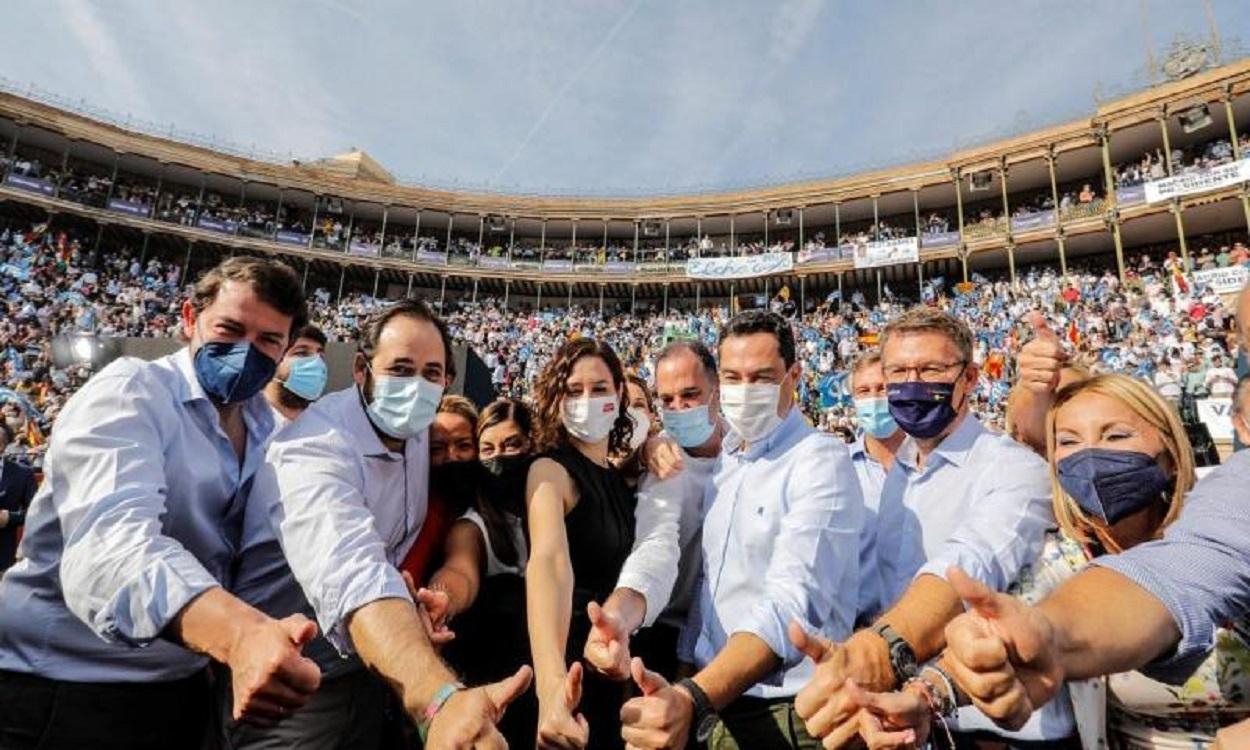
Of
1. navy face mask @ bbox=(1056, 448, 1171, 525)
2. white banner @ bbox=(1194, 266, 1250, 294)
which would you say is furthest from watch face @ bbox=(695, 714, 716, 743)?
white banner @ bbox=(1194, 266, 1250, 294)

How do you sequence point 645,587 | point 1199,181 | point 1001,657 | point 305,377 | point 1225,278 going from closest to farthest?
point 1001,657
point 645,587
point 305,377
point 1225,278
point 1199,181

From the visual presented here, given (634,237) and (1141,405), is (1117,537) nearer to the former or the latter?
(1141,405)

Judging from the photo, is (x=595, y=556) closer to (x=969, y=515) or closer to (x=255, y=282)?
(x=969, y=515)

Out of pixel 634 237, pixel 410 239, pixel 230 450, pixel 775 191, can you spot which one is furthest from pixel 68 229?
pixel 230 450

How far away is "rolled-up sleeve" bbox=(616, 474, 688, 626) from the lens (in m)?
2.40

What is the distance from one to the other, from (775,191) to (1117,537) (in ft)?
103

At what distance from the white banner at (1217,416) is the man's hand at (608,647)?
46.7 feet

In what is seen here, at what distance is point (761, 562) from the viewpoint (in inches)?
97.4

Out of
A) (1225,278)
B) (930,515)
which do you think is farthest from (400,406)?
(1225,278)

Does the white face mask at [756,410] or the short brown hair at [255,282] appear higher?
the short brown hair at [255,282]

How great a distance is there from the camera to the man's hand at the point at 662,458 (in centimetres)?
286

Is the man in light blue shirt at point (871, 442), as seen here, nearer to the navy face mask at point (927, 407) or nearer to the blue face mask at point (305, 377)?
the navy face mask at point (927, 407)

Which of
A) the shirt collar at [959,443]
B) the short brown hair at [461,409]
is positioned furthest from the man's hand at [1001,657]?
the short brown hair at [461,409]

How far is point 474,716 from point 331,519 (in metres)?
0.85
